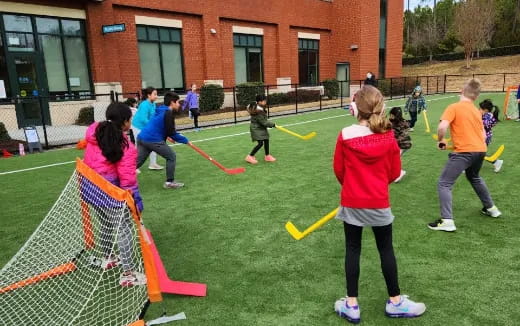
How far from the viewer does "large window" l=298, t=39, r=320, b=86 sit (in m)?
26.9

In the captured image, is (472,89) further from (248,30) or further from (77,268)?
(248,30)

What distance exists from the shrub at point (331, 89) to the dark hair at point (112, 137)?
79.7ft

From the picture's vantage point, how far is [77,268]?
3873 mm

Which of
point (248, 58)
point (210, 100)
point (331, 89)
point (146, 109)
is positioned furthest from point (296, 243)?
point (331, 89)

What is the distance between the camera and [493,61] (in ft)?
143

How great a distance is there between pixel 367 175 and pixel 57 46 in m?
16.7

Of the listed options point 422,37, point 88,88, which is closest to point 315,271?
point 88,88

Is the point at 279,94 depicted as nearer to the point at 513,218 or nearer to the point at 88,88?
the point at 88,88

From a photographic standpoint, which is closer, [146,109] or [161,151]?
[161,151]

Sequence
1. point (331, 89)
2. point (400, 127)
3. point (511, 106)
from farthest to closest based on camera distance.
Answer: point (331, 89)
point (511, 106)
point (400, 127)

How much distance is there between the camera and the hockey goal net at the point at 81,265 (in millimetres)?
3090

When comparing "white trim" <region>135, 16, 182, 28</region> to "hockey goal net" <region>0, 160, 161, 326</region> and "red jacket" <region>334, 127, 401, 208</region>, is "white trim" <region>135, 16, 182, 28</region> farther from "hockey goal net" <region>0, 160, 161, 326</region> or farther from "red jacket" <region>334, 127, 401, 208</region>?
"red jacket" <region>334, 127, 401, 208</region>

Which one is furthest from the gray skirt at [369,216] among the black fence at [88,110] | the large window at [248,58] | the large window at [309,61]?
the large window at [309,61]

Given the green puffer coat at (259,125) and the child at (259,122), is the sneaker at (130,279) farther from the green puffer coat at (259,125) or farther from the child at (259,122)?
the green puffer coat at (259,125)
